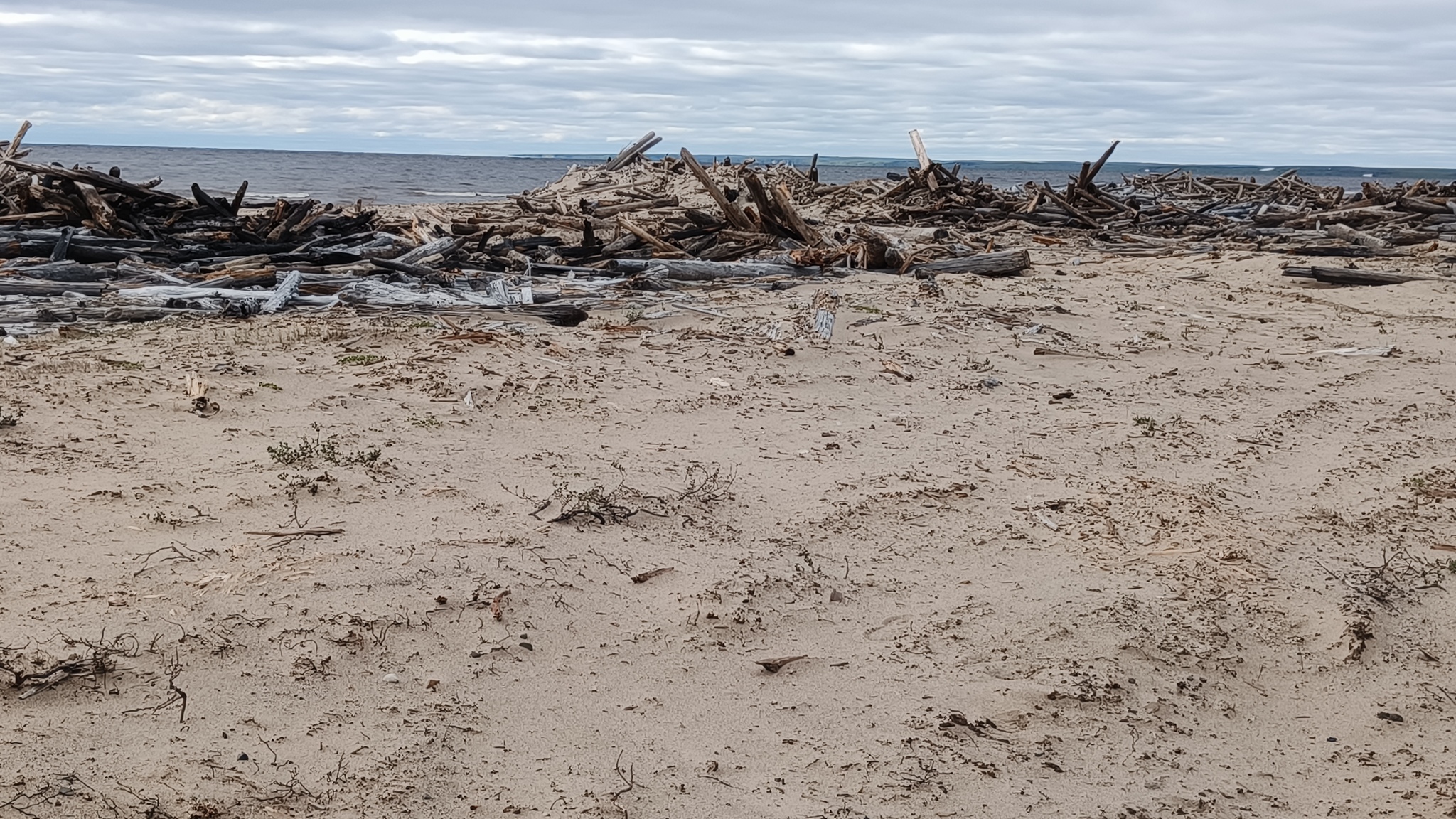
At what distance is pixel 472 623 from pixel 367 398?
106 inches

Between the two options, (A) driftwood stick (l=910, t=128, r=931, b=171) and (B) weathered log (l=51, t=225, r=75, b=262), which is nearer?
(B) weathered log (l=51, t=225, r=75, b=262)

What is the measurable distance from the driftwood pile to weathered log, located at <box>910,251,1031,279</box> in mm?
20

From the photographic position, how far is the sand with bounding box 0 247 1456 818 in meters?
2.95

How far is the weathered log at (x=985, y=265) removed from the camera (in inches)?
448

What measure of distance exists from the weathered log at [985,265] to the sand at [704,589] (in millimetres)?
4405

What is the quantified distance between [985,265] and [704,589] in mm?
8176

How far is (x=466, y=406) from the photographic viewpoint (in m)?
5.98

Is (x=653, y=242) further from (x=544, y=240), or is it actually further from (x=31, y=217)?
(x=31, y=217)

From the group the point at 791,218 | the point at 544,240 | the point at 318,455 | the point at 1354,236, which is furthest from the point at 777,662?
the point at 1354,236

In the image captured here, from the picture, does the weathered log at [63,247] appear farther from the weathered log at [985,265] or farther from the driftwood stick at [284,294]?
the weathered log at [985,265]

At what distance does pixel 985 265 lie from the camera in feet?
37.5

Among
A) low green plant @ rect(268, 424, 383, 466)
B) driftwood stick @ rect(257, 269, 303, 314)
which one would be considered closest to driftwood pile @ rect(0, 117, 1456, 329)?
driftwood stick @ rect(257, 269, 303, 314)

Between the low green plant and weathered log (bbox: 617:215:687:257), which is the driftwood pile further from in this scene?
the low green plant

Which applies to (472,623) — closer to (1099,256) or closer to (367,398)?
(367,398)
